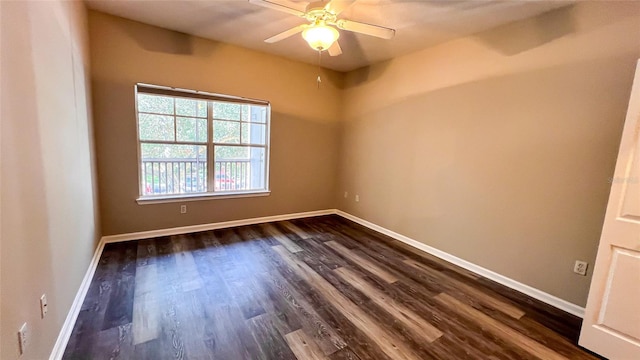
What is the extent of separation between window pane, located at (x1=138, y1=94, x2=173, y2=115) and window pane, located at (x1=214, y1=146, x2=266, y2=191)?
799 mm

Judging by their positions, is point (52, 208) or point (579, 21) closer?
point (52, 208)

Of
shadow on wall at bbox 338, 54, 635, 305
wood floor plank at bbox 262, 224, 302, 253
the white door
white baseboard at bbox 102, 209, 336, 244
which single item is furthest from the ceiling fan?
white baseboard at bbox 102, 209, 336, 244

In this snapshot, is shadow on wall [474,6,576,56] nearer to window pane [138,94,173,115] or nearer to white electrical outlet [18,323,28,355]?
window pane [138,94,173,115]

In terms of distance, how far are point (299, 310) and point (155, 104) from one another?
3.11m

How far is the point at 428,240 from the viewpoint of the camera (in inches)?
137

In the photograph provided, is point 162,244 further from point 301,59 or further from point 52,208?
point 301,59

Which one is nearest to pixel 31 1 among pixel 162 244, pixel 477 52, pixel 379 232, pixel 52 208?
pixel 52 208

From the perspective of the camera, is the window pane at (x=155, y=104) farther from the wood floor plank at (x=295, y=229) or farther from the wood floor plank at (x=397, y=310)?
the wood floor plank at (x=397, y=310)

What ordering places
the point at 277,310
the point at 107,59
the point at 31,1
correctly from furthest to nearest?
1. the point at 107,59
2. the point at 277,310
3. the point at 31,1

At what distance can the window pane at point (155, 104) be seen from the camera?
11.1 feet

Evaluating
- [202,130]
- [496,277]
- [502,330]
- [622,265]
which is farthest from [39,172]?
[496,277]

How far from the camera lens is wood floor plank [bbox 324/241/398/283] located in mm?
2791

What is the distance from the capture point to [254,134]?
4320 mm

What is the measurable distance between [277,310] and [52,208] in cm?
164
